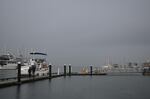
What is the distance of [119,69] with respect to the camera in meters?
93.1

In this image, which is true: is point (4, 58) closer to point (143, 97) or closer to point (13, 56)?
point (13, 56)

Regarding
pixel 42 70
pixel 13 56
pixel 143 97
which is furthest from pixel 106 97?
pixel 13 56

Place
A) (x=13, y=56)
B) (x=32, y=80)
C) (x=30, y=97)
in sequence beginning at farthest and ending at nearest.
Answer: (x=13, y=56) → (x=32, y=80) → (x=30, y=97)

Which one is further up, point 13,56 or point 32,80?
point 13,56

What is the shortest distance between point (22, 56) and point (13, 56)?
21.9ft

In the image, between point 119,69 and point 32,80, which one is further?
point 119,69

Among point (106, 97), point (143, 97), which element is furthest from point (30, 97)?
point (143, 97)

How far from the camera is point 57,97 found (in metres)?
21.8

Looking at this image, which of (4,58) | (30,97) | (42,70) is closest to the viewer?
(30,97)

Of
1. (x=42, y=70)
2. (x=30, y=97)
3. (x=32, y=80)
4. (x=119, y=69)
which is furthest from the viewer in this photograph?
(x=119, y=69)

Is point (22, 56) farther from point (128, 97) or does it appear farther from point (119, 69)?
point (128, 97)

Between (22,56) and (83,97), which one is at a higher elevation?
(22,56)

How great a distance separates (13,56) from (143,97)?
129 meters

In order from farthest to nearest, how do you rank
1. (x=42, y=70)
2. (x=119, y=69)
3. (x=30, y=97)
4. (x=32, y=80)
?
(x=119, y=69)
(x=42, y=70)
(x=32, y=80)
(x=30, y=97)
